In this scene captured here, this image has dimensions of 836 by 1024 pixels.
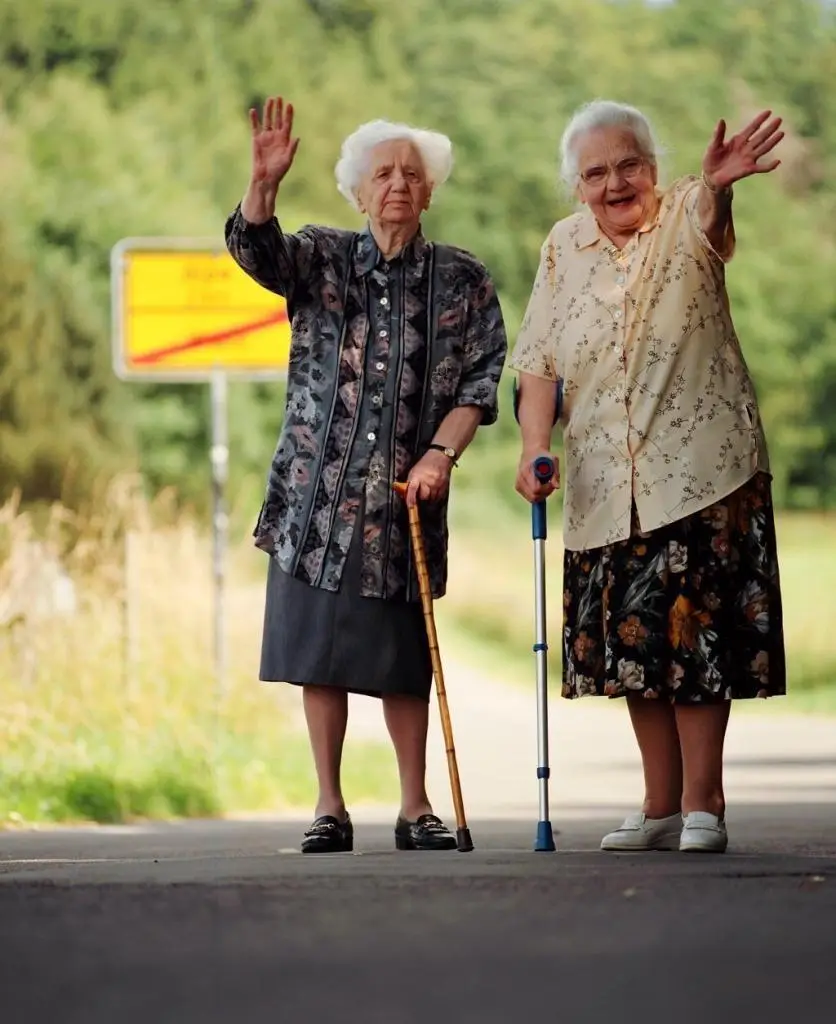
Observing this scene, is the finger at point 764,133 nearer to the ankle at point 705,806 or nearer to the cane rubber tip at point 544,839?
the ankle at point 705,806

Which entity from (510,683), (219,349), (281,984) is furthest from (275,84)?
(281,984)

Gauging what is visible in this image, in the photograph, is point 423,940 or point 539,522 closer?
point 423,940

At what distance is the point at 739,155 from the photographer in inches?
269

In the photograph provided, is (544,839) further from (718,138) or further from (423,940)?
(423,940)

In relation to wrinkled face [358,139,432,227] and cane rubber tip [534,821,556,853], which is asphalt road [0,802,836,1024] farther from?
wrinkled face [358,139,432,227]

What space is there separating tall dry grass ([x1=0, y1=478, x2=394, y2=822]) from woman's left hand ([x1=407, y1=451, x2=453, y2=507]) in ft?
10.4

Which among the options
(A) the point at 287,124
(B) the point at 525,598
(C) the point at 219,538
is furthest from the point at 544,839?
(B) the point at 525,598

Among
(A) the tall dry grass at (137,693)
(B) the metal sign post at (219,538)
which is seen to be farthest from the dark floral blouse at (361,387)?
(B) the metal sign post at (219,538)

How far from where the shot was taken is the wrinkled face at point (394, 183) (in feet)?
24.6

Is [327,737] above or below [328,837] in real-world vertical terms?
above

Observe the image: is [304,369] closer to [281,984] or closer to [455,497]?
[281,984]

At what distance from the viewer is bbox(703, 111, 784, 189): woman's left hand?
6.80 metres

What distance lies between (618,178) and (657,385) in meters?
0.52

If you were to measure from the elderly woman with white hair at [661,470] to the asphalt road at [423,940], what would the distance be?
18.4 inches
